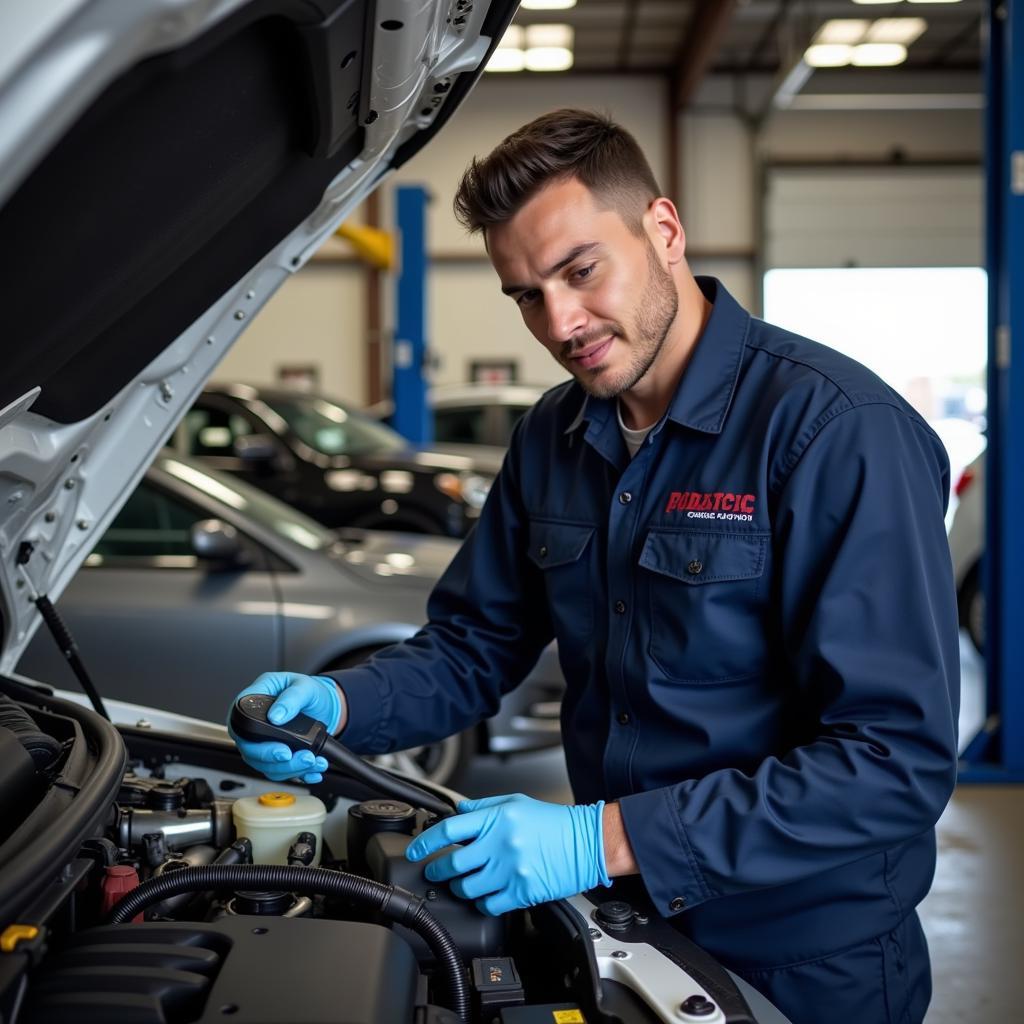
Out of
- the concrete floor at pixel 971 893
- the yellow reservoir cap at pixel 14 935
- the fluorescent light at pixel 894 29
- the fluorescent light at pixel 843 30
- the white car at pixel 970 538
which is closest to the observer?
the yellow reservoir cap at pixel 14 935

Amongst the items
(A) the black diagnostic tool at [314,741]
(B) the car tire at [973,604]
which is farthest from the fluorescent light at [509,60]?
(A) the black diagnostic tool at [314,741]

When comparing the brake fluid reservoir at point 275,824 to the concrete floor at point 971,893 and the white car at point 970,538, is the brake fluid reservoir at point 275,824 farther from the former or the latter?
the white car at point 970,538

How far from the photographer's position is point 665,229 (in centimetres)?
160

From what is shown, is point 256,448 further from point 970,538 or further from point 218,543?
point 970,538

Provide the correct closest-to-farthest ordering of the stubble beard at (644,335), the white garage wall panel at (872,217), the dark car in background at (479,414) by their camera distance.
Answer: the stubble beard at (644,335) < the dark car in background at (479,414) < the white garage wall panel at (872,217)

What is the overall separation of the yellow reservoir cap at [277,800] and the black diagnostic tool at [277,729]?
0.32 ft

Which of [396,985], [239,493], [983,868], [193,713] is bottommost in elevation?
[983,868]

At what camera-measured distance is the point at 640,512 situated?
156cm

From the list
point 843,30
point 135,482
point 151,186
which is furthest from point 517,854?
point 843,30

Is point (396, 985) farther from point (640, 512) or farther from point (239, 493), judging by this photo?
point (239, 493)

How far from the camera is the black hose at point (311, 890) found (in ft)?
3.83

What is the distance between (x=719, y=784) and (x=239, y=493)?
9.20 ft

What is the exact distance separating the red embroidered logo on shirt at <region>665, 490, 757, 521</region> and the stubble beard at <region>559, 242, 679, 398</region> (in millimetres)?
172

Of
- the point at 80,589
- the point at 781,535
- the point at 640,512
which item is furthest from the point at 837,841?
the point at 80,589
